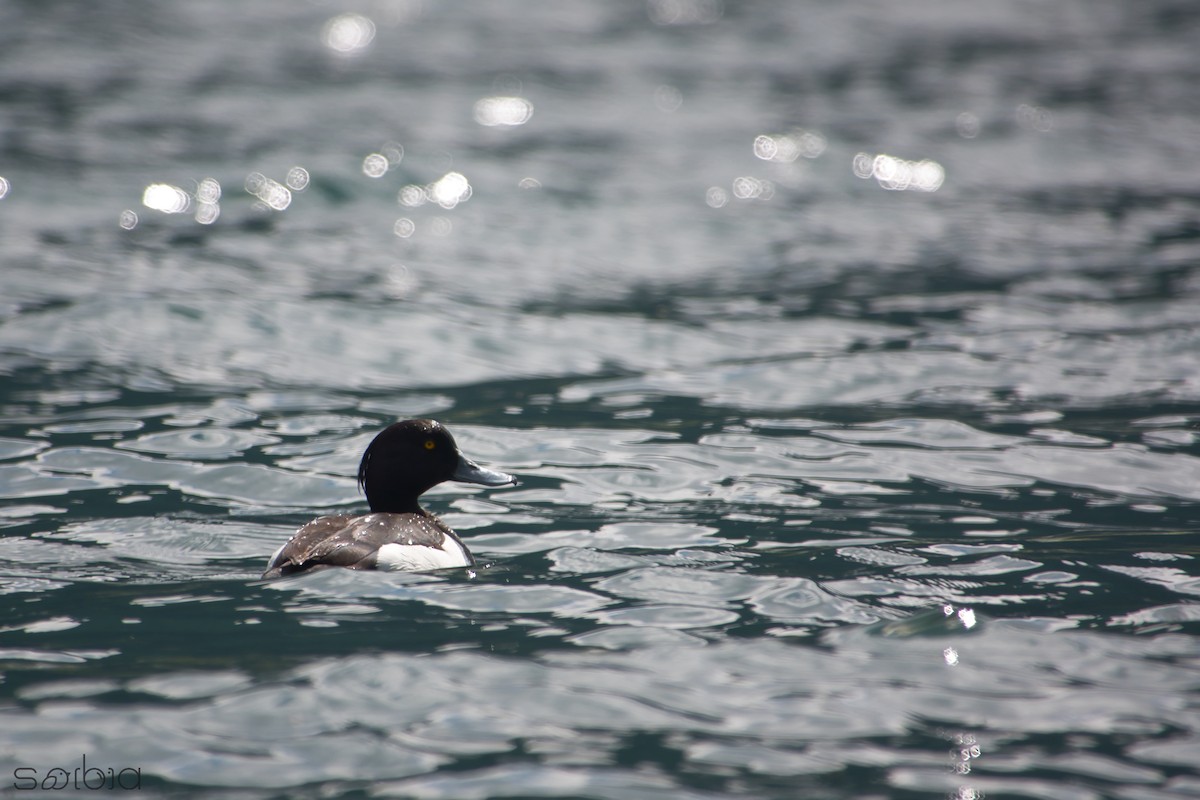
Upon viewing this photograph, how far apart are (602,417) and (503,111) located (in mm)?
12826

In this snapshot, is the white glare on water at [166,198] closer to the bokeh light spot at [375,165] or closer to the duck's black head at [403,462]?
the bokeh light spot at [375,165]

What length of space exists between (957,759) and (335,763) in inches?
88.5

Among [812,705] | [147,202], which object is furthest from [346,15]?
[812,705]

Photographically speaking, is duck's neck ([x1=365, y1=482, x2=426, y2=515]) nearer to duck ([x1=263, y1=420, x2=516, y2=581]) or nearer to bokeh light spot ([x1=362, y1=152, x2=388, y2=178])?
duck ([x1=263, y1=420, x2=516, y2=581])

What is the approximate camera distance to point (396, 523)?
Result: 283 inches

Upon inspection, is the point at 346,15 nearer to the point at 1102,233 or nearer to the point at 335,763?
the point at 1102,233

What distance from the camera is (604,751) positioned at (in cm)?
536

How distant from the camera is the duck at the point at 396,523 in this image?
6742 millimetres

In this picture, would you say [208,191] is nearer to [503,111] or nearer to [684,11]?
[503,111]

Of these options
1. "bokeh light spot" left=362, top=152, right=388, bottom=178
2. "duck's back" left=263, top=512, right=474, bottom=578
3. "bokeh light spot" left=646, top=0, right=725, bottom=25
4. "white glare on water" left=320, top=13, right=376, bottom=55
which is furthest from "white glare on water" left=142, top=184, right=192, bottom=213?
"bokeh light spot" left=646, top=0, right=725, bottom=25

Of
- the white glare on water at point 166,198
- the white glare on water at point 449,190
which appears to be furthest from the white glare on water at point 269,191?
the white glare on water at point 449,190

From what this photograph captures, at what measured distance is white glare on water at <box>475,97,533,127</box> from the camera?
21719mm

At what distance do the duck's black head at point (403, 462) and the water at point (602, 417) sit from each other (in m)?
0.53

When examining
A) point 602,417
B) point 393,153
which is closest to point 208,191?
point 393,153
